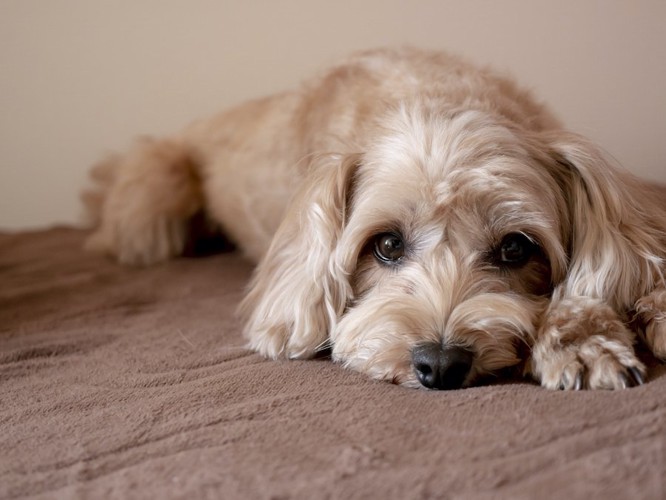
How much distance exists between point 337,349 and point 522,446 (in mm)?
731

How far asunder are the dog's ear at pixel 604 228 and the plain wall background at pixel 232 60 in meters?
1.64

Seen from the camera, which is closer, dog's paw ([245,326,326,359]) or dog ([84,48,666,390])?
dog ([84,48,666,390])

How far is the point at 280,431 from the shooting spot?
157 centimetres

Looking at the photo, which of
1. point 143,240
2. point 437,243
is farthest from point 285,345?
point 143,240

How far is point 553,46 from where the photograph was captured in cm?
374

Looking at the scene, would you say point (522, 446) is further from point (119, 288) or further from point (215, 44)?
point (215, 44)

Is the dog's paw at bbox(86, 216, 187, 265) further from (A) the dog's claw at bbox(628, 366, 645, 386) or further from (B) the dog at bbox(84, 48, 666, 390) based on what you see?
(A) the dog's claw at bbox(628, 366, 645, 386)

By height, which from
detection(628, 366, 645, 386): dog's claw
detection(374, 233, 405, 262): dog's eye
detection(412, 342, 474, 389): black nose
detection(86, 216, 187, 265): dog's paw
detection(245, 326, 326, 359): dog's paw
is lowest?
detection(86, 216, 187, 265): dog's paw

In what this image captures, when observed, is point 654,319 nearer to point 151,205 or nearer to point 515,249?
point 515,249

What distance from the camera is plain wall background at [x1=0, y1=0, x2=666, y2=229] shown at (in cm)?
369

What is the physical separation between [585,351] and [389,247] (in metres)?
0.64

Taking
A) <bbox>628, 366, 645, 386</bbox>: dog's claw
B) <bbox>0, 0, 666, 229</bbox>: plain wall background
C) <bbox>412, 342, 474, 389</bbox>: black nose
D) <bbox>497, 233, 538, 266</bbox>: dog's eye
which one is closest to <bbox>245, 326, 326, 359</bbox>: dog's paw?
<bbox>412, 342, 474, 389</bbox>: black nose

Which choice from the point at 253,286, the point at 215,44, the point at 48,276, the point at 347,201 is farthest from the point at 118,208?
the point at 347,201

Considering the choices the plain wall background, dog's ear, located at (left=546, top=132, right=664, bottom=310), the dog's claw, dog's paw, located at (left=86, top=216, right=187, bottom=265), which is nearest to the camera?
the dog's claw
